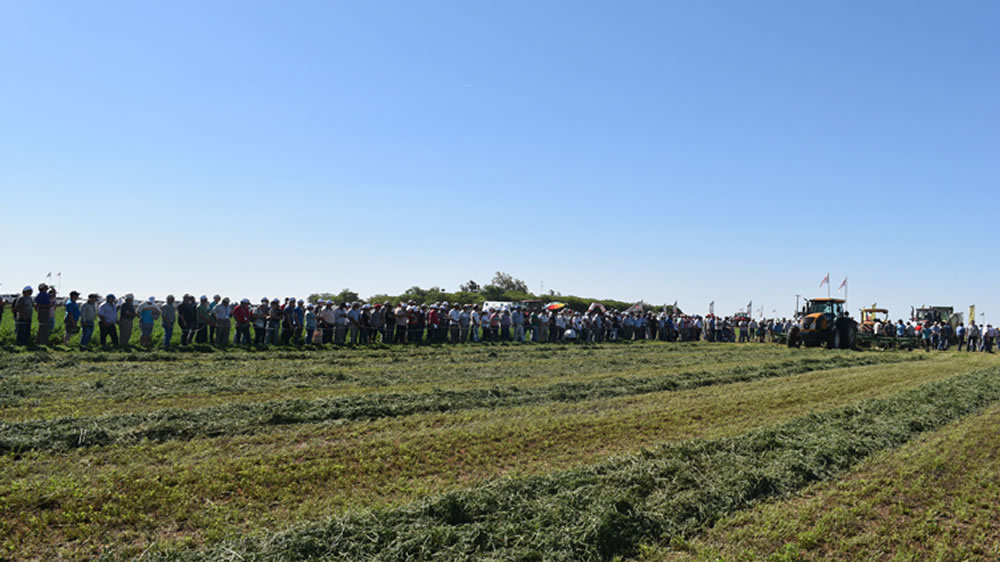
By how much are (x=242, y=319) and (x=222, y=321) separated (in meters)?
0.59

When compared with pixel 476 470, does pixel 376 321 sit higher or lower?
higher

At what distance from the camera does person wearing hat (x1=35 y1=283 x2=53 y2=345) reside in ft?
57.8

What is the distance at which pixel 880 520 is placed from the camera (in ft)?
18.6

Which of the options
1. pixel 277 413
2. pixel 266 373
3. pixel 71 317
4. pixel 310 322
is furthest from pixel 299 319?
pixel 277 413

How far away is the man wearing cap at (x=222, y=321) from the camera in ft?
65.7

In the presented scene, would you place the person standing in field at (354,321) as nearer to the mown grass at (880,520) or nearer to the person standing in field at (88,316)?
the person standing in field at (88,316)

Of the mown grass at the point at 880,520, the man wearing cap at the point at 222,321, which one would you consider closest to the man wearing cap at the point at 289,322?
the man wearing cap at the point at 222,321

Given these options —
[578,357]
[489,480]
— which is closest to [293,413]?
[489,480]

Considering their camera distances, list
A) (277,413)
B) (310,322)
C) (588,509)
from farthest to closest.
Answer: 1. (310,322)
2. (277,413)
3. (588,509)

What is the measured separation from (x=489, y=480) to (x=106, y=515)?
3.27 metres

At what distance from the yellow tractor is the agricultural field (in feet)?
56.9

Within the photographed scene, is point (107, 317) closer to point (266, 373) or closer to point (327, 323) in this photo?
point (327, 323)

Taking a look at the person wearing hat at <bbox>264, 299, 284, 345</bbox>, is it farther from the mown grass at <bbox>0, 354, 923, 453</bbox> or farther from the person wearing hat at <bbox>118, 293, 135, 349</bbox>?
the mown grass at <bbox>0, 354, 923, 453</bbox>

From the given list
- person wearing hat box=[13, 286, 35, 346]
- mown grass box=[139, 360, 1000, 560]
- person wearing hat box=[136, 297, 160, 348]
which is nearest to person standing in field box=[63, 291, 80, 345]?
person wearing hat box=[13, 286, 35, 346]
